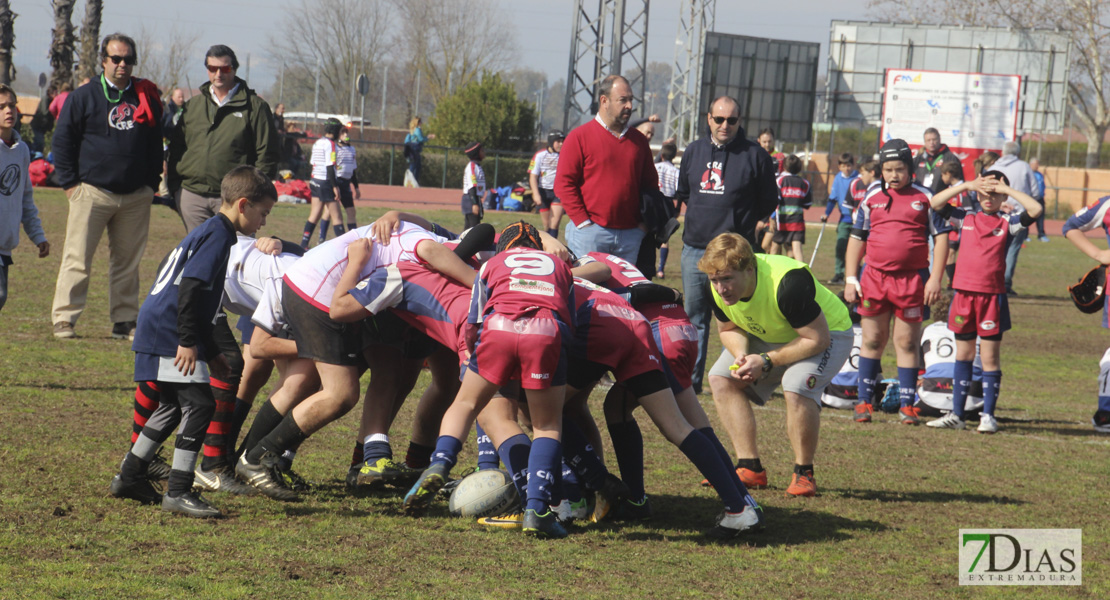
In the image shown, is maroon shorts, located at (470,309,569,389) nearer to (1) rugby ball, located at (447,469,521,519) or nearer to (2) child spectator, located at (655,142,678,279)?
(1) rugby ball, located at (447,469,521,519)

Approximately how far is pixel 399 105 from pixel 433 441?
84226 millimetres

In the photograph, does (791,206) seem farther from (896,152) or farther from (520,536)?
(520,536)

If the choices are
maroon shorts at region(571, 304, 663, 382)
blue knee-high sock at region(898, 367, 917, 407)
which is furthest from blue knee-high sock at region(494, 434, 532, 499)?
blue knee-high sock at region(898, 367, 917, 407)

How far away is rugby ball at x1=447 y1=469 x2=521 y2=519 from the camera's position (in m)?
4.94

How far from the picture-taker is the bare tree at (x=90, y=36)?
2772cm

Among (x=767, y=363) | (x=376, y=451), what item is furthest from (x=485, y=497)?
(x=767, y=363)

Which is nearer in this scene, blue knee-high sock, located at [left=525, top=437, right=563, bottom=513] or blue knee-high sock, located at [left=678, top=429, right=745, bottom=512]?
blue knee-high sock, located at [left=525, top=437, right=563, bottom=513]

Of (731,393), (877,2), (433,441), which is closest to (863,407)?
(731,393)

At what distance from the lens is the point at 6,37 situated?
2506 centimetres

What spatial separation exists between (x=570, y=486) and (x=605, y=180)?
10.5 feet

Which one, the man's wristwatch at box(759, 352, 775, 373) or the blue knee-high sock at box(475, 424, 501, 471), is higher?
the man's wristwatch at box(759, 352, 775, 373)

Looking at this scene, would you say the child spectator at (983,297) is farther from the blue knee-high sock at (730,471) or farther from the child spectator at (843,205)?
the child spectator at (843,205)

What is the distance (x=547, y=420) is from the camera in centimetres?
469

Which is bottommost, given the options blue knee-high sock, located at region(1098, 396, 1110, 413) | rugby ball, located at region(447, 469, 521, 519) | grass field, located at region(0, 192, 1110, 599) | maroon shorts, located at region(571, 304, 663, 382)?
grass field, located at region(0, 192, 1110, 599)
